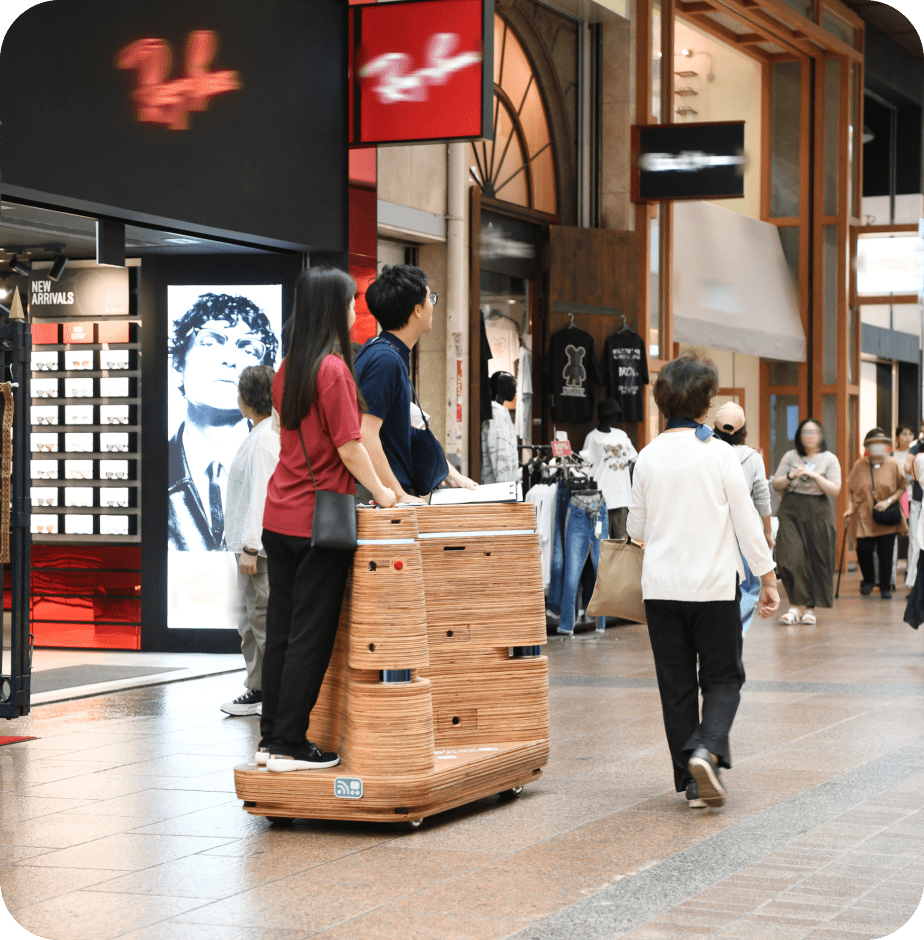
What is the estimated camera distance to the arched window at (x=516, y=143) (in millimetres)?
12758

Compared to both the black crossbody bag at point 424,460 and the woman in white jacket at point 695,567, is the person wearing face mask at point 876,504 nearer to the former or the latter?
the woman in white jacket at point 695,567

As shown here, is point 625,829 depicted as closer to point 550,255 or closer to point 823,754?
point 823,754

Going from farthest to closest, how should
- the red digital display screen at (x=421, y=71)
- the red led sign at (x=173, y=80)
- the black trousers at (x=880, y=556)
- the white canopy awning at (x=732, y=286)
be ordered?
1. the white canopy awning at (x=732, y=286)
2. the black trousers at (x=880, y=556)
3. the red digital display screen at (x=421, y=71)
4. the red led sign at (x=173, y=80)

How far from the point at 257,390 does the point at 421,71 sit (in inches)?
133

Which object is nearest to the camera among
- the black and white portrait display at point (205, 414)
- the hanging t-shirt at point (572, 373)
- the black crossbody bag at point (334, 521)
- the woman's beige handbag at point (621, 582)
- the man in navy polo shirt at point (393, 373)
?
the black crossbody bag at point (334, 521)

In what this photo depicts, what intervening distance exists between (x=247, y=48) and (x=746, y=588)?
14.7ft

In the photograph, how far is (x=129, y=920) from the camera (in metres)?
3.74

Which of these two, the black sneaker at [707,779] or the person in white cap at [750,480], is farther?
the person in white cap at [750,480]

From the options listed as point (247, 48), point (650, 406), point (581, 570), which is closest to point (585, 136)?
point (650, 406)

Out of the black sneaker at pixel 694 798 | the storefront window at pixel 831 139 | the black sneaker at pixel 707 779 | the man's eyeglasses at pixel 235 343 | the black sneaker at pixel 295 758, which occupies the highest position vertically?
the storefront window at pixel 831 139

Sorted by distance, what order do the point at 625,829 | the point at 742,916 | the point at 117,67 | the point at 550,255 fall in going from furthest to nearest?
the point at 550,255, the point at 117,67, the point at 625,829, the point at 742,916

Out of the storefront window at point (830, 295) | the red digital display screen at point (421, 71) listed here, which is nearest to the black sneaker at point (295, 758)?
the red digital display screen at point (421, 71)

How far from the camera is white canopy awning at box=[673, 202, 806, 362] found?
55.3 ft

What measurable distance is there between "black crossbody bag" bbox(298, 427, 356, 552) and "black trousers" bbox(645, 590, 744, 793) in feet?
4.04
